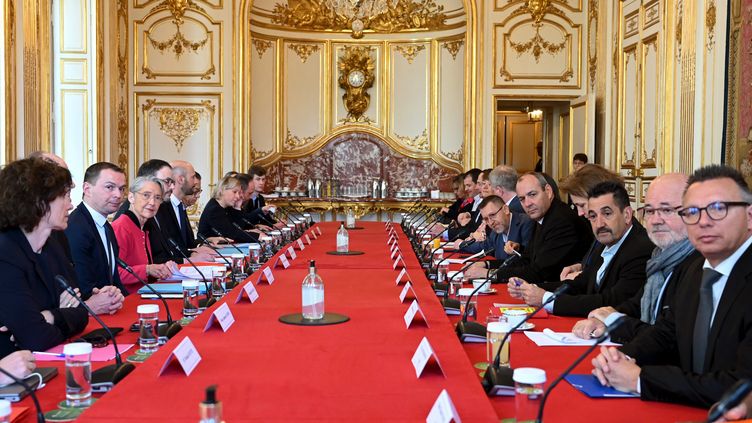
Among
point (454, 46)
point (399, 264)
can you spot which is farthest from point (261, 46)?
point (399, 264)

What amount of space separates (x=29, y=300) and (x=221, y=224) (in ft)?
13.9

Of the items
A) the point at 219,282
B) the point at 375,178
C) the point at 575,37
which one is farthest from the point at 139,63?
the point at 219,282

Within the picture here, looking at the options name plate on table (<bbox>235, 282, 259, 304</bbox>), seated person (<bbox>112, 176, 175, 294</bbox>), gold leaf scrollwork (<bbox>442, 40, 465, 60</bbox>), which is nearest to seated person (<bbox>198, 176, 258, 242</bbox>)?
seated person (<bbox>112, 176, 175, 294</bbox>)

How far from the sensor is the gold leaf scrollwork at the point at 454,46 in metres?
10.9

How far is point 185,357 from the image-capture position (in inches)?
81.7

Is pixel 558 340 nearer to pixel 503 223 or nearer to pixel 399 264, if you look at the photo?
pixel 399 264

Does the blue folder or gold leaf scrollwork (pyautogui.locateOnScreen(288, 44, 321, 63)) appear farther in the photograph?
gold leaf scrollwork (pyautogui.locateOnScreen(288, 44, 321, 63))

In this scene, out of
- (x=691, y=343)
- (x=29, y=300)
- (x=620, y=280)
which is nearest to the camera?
(x=691, y=343)

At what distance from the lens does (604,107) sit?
30.9 ft

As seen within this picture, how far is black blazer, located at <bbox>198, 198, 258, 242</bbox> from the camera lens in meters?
6.74

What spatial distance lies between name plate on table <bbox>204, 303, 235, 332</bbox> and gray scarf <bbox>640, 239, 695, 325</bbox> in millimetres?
1453

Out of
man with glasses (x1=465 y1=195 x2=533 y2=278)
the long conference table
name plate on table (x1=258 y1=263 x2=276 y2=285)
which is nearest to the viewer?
the long conference table

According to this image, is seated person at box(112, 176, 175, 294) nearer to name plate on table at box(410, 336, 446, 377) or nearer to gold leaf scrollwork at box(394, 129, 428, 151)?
name plate on table at box(410, 336, 446, 377)

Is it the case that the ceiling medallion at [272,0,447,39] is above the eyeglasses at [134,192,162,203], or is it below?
above
